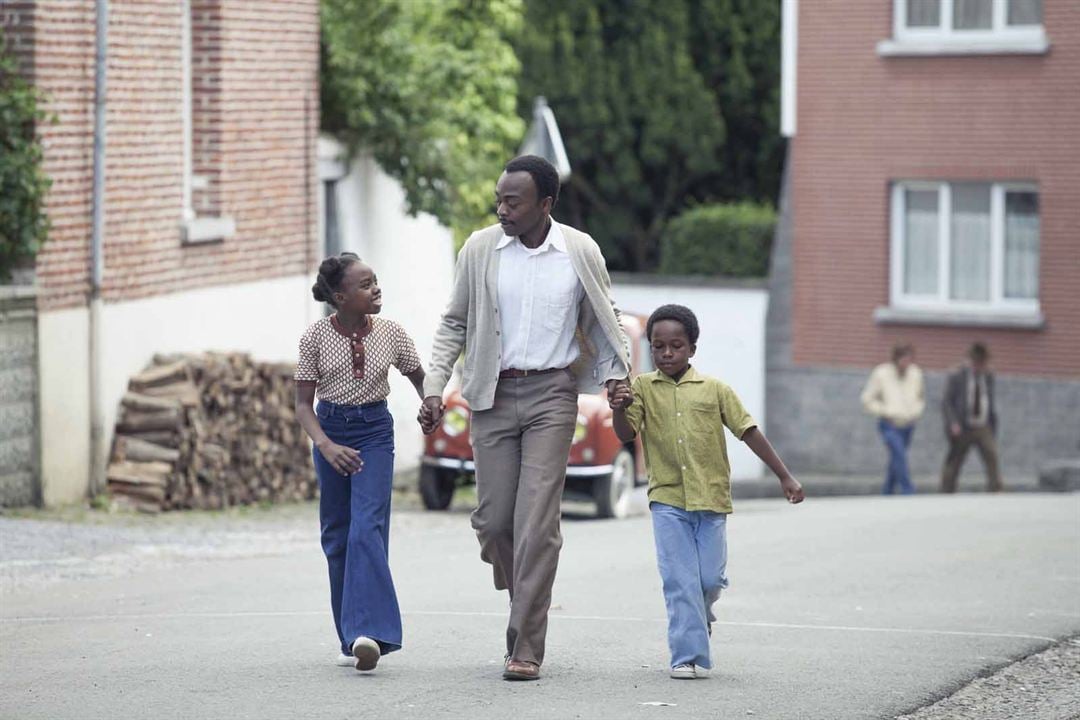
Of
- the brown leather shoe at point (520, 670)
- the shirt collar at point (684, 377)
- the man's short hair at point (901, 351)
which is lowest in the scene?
the brown leather shoe at point (520, 670)

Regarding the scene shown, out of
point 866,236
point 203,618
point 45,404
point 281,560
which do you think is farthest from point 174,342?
point 866,236

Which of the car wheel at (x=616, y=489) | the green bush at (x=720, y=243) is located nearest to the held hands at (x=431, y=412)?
the car wheel at (x=616, y=489)

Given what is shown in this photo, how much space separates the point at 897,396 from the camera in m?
22.5

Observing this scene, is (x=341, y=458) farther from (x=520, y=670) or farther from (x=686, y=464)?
(x=686, y=464)

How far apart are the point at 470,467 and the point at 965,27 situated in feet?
35.4

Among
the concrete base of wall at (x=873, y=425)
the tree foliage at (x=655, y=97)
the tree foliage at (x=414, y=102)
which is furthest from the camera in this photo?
the tree foliage at (x=655, y=97)

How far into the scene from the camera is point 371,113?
20.7 meters

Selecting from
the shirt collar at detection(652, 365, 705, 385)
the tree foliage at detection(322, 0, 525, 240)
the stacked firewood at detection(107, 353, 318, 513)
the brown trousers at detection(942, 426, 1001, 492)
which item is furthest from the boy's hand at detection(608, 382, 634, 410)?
the brown trousers at detection(942, 426, 1001, 492)

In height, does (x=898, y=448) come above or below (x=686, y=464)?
below

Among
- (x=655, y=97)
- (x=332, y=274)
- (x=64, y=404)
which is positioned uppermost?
(x=655, y=97)

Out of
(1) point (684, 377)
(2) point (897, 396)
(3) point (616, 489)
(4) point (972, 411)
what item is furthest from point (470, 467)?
(1) point (684, 377)

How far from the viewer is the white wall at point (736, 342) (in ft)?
89.3

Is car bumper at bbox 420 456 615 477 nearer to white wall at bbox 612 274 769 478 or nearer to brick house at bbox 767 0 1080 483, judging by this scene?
brick house at bbox 767 0 1080 483

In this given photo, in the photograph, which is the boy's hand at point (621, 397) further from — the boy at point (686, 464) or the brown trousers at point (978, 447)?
the brown trousers at point (978, 447)
